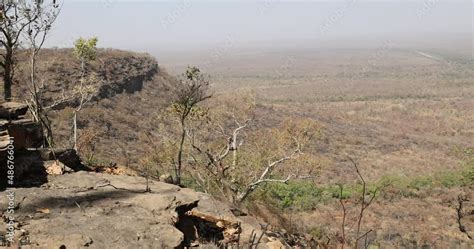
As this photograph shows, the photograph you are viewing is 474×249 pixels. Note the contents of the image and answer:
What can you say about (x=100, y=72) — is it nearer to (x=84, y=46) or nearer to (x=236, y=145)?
(x=84, y=46)

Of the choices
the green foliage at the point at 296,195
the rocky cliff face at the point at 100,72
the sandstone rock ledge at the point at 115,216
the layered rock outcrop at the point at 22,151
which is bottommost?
the green foliage at the point at 296,195

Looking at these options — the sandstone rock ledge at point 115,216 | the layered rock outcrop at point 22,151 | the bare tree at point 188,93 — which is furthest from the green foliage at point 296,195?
the layered rock outcrop at point 22,151

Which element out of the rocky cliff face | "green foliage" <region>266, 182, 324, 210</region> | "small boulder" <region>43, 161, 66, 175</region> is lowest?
"green foliage" <region>266, 182, 324, 210</region>

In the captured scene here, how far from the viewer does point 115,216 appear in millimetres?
9414

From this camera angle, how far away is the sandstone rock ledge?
826 centimetres

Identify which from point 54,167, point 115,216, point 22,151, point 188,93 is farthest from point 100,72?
point 115,216

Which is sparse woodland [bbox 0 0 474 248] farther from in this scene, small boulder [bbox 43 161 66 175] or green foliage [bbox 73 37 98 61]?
small boulder [bbox 43 161 66 175]

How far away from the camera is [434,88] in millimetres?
101312

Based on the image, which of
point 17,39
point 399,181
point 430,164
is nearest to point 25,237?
point 17,39

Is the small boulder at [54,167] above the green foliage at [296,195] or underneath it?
above

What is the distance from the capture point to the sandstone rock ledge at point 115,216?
8.26 metres

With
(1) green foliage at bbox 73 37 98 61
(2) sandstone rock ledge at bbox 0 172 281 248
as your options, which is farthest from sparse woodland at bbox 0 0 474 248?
(2) sandstone rock ledge at bbox 0 172 281 248

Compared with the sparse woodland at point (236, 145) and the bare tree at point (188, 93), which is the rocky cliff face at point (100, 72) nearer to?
the sparse woodland at point (236, 145)

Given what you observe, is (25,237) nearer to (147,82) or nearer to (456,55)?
(147,82)
